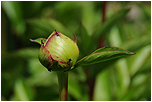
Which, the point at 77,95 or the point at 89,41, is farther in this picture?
the point at 77,95

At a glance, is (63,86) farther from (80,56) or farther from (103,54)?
(80,56)

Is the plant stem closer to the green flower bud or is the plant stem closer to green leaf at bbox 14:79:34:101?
the green flower bud

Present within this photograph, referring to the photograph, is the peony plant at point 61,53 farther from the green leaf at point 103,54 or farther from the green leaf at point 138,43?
the green leaf at point 138,43

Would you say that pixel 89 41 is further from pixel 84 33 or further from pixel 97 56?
pixel 97 56

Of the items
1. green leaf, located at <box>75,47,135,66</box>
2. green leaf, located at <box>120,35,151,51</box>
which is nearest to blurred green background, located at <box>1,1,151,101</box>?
green leaf, located at <box>120,35,151,51</box>

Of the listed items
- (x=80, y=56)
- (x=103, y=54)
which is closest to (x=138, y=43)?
(x=80, y=56)

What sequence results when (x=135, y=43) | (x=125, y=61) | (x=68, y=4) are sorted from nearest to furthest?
(x=135, y=43) → (x=125, y=61) → (x=68, y=4)

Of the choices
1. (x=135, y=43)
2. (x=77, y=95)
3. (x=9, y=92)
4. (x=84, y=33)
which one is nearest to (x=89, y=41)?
(x=84, y=33)

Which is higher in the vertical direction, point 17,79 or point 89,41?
point 89,41
